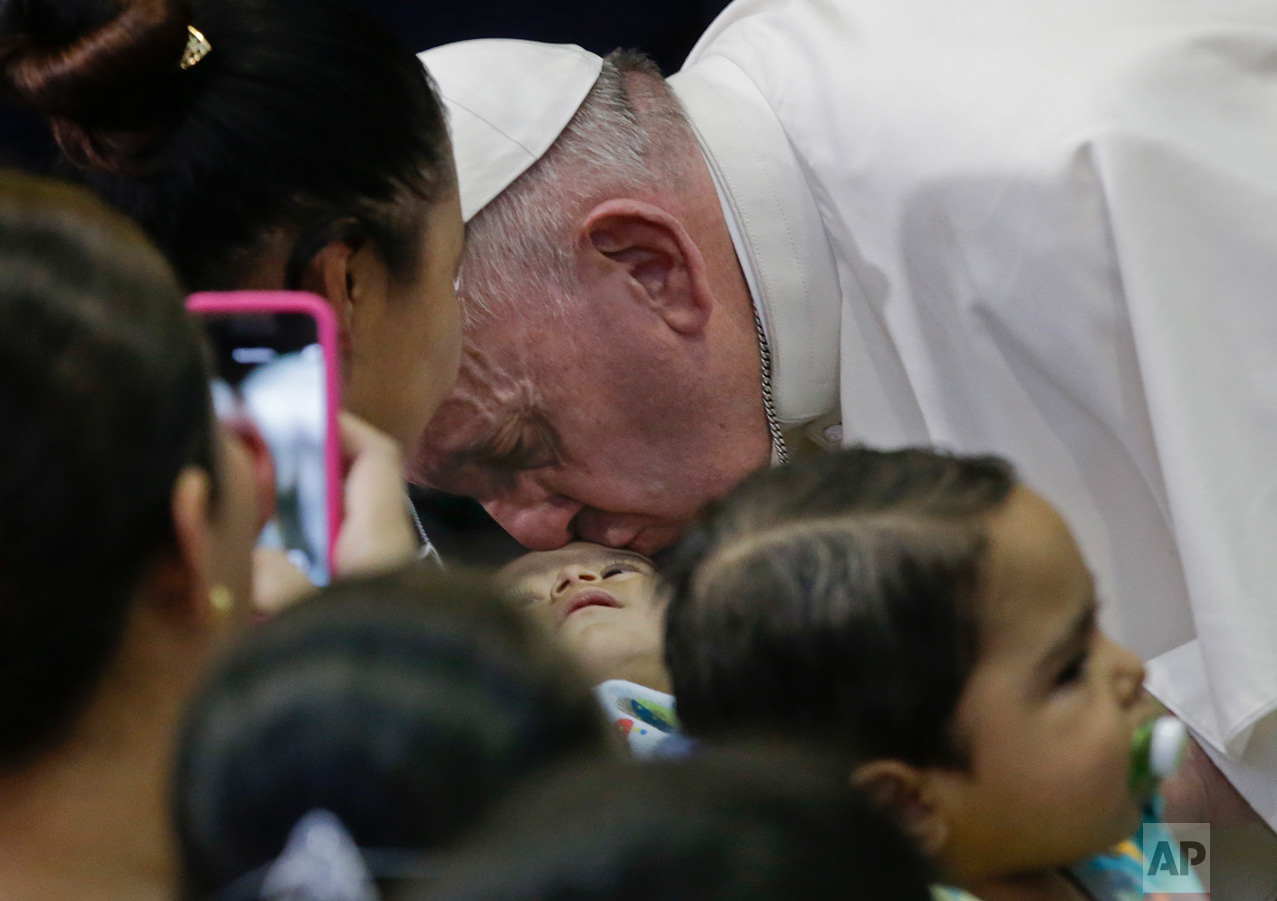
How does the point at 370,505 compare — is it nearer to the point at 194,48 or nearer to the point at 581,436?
the point at 194,48

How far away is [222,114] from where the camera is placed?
954mm

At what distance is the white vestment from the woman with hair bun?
0.46 metres

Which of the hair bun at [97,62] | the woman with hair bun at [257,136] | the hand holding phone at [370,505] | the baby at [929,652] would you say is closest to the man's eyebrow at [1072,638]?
the baby at [929,652]

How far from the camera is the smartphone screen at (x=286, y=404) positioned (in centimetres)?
84

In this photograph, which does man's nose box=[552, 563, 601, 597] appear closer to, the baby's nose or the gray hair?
the baby's nose

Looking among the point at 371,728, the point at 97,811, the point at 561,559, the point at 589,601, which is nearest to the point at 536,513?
the point at 561,559

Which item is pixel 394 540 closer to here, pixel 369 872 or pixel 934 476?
pixel 934 476

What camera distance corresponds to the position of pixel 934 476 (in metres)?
0.81

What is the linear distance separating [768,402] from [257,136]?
2.21 ft

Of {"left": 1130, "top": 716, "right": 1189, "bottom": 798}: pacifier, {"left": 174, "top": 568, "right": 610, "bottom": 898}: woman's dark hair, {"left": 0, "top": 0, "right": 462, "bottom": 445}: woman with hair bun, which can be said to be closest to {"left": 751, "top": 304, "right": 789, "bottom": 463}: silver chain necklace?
{"left": 0, "top": 0, "right": 462, "bottom": 445}: woman with hair bun

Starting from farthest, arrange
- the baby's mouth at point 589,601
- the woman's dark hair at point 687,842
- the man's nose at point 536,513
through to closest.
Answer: the man's nose at point 536,513 < the baby's mouth at point 589,601 < the woman's dark hair at point 687,842

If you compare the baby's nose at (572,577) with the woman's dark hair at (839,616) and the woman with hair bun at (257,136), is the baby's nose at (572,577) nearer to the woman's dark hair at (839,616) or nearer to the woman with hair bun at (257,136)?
the woman with hair bun at (257,136)

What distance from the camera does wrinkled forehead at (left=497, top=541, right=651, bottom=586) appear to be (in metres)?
1.48

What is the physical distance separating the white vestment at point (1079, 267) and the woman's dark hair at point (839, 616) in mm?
442
